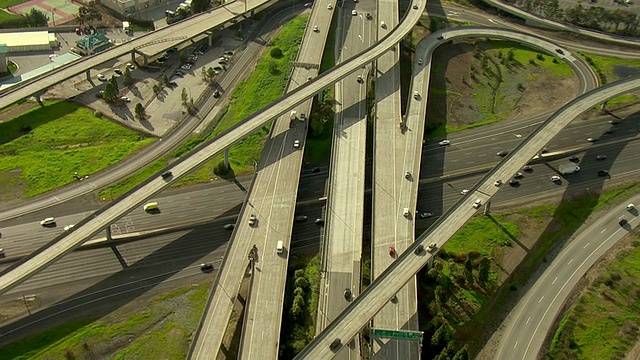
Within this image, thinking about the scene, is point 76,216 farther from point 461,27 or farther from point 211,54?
point 461,27

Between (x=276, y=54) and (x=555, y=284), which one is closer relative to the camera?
(x=555, y=284)

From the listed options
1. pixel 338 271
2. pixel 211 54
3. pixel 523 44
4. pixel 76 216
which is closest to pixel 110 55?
pixel 211 54

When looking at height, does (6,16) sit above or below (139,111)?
above

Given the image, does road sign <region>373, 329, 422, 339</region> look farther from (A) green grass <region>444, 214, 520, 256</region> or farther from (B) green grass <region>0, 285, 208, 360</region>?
(B) green grass <region>0, 285, 208, 360</region>

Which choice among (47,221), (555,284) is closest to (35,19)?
(47,221)

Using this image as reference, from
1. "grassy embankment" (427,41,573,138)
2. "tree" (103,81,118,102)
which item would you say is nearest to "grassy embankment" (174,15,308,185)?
"tree" (103,81,118,102)

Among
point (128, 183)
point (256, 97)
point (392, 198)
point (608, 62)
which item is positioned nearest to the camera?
point (392, 198)

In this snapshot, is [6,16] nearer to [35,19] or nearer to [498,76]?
[35,19]
